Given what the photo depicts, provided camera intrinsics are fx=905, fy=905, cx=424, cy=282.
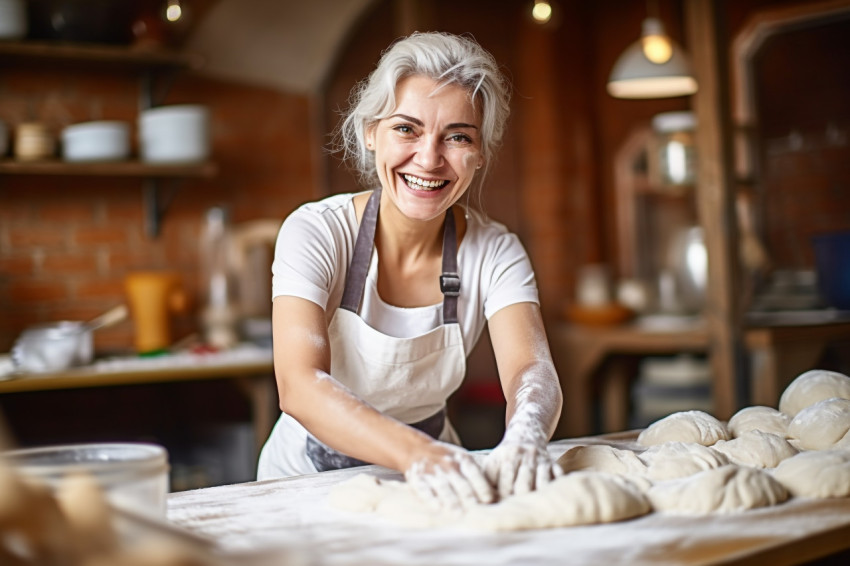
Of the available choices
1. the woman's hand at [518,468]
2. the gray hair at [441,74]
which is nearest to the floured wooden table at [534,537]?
the woman's hand at [518,468]

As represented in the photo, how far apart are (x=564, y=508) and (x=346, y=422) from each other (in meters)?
0.44

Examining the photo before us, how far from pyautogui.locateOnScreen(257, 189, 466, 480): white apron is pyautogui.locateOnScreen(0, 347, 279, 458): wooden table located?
1.30m

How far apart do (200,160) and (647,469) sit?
2.74 m

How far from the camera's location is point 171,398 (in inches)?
158

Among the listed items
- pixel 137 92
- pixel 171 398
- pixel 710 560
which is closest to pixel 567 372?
pixel 171 398

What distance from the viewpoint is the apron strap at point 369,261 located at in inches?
74.5

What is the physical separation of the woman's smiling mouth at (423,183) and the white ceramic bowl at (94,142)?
2184mm

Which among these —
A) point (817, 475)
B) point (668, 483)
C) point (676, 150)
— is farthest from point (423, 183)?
point (676, 150)

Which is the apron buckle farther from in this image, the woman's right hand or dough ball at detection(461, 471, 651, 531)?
dough ball at detection(461, 471, 651, 531)

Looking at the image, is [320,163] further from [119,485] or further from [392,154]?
[119,485]

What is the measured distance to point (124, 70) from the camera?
12.7ft

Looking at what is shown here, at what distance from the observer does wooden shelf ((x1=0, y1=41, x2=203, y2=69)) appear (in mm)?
3449

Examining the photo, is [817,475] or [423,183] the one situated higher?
[423,183]

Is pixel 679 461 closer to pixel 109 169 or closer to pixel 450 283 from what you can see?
pixel 450 283
